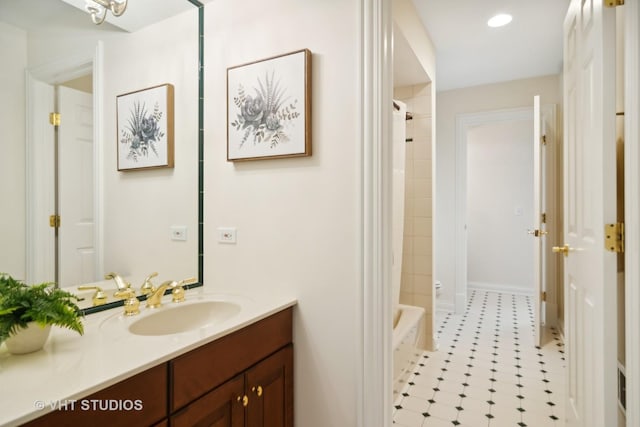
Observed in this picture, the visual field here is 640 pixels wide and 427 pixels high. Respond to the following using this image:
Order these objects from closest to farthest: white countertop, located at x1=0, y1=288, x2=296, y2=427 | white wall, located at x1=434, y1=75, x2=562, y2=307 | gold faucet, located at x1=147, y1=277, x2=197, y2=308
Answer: white countertop, located at x1=0, y1=288, x2=296, y2=427 < gold faucet, located at x1=147, y1=277, x2=197, y2=308 < white wall, located at x1=434, y1=75, x2=562, y2=307

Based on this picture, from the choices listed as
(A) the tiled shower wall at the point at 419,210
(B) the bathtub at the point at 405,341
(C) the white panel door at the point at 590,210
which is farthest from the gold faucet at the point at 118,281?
(A) the tiled shower wall at the point at 419,210

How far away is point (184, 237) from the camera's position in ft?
5.84

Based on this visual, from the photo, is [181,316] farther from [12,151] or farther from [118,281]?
[12,151]

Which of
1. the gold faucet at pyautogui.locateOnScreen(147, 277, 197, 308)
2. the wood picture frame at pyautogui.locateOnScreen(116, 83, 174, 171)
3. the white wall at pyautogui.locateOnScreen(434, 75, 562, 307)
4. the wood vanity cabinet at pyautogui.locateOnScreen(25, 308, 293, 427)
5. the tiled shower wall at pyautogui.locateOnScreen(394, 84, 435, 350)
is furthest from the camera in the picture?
the white wall at pyautogui.locateOnScreen(434, 75, 562, 307)

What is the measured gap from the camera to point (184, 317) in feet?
4.89

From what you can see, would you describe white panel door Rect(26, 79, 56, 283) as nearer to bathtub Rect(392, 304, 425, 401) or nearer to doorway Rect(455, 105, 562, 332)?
bathtub Rect(392, 304, 425, 401)

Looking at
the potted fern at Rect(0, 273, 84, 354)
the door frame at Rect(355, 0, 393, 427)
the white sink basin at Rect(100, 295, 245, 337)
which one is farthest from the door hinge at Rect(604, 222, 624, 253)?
the potted fern at Rect(0, 273, 84, 354)

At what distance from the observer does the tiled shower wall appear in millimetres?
2961

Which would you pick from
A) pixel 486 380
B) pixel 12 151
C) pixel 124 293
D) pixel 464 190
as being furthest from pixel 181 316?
pixel 464 190

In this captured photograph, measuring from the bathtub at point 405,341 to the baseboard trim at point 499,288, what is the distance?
2.49m

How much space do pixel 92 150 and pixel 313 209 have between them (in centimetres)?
93

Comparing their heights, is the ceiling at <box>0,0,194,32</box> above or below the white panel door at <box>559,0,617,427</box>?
above

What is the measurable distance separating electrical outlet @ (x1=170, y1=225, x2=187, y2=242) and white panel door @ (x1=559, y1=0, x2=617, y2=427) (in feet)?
5.75

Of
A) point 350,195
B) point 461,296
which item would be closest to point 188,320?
point 350,195
